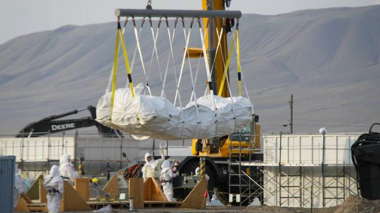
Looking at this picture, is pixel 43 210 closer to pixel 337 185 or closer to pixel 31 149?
pixel 337 185

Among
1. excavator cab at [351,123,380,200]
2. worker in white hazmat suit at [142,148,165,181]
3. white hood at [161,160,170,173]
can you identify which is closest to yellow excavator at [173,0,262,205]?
worker in white hazmat suit at [142,148,165,181]

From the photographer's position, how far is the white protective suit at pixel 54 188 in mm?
26859

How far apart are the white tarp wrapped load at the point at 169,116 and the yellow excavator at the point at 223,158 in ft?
25.6

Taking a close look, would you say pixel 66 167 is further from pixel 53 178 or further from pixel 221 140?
pixel 221 140

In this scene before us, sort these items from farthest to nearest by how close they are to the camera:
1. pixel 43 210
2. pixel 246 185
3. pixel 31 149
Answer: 1. pixel 31 149
2. pixel 246 185
3. pixel 43 210

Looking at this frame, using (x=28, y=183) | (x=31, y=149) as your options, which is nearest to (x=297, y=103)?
(x=31, y=149)

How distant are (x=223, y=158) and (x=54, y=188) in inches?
539

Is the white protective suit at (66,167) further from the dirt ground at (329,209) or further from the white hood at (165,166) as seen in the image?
the white hood at (165,166)

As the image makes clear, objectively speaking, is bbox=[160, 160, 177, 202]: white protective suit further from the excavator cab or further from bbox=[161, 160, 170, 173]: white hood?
the excavator cab

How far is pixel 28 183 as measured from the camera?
33.4 meters

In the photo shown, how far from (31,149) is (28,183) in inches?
517

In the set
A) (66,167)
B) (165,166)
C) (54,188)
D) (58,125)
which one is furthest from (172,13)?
(58,125)

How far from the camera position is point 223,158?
3966 cm

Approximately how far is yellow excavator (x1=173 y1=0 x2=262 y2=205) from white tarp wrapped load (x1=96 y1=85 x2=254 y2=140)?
7.80 meters
